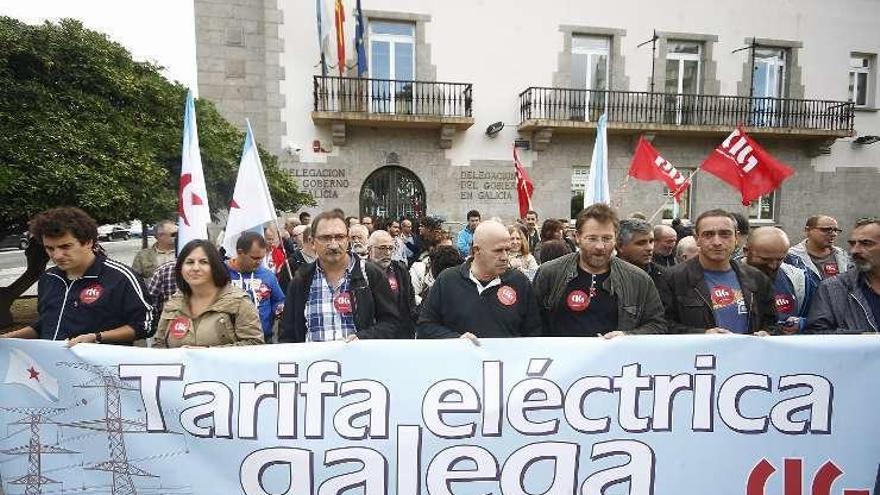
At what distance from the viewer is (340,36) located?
11.8 meters

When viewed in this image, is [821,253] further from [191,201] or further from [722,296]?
[191,201]

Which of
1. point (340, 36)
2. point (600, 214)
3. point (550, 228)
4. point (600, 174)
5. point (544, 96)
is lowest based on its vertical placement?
point (550, 228)

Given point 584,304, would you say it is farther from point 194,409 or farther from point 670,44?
point 670,44

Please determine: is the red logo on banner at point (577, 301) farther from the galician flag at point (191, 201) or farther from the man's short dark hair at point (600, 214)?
the galician flag at point (191, 201)

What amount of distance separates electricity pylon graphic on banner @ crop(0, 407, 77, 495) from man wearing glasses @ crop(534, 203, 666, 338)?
255 cm

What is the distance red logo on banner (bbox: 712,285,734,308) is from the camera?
2.99 m

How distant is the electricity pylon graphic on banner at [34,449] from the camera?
246cm

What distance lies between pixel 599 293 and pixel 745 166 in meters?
5.03

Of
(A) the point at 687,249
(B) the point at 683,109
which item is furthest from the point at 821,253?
(B) the point at 683,109

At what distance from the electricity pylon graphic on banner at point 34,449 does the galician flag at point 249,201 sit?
196 cm

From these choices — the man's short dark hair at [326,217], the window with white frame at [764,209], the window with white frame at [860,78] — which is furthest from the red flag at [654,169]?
the window with white frame at [860,78]

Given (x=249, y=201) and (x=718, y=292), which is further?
(x=249, y=201)

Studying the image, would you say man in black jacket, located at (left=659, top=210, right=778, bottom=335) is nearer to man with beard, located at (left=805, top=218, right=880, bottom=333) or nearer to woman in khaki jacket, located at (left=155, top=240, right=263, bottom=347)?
man with beard, located at (left=805, top=218, right=880, bottom=333)

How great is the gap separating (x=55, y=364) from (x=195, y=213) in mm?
2072
